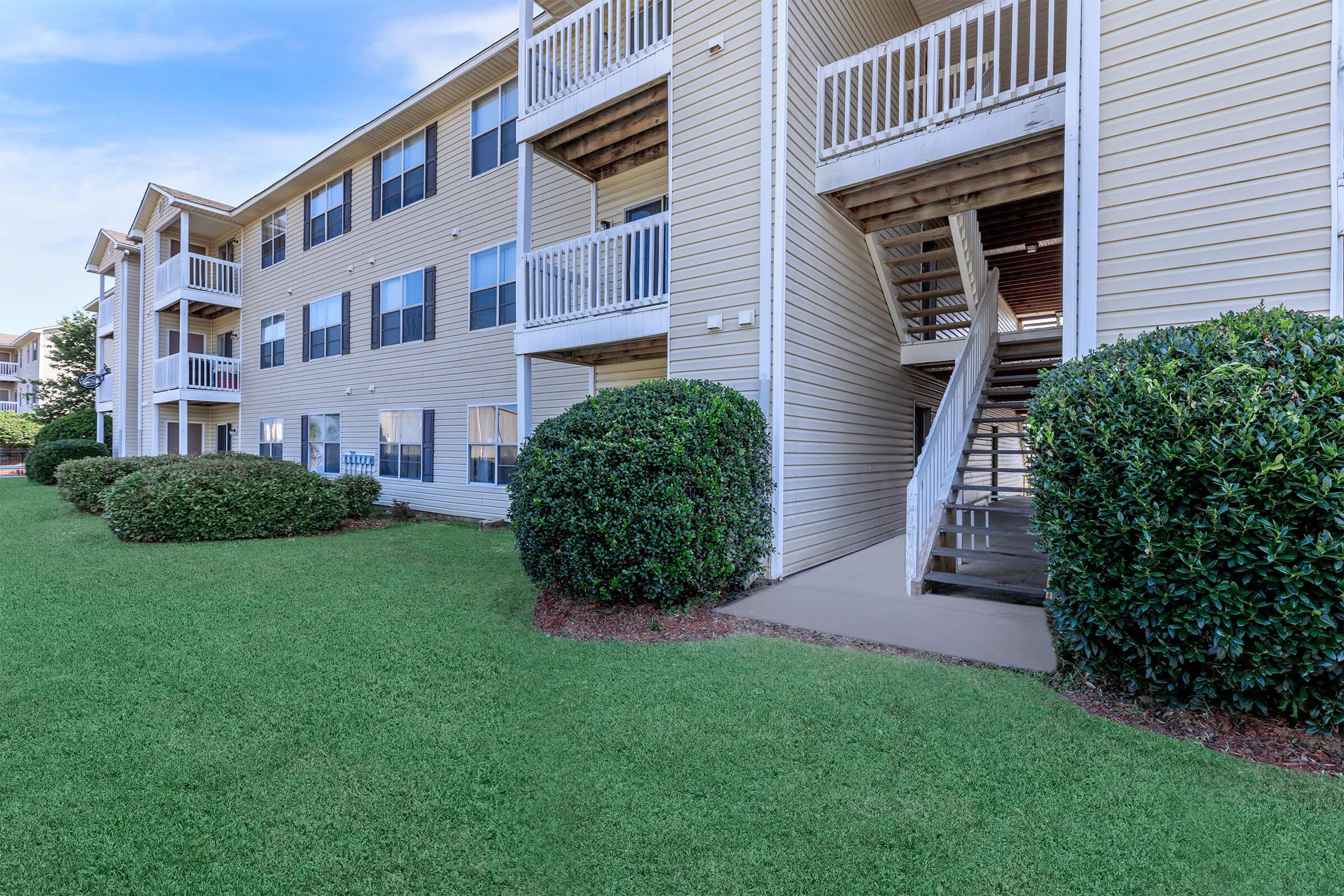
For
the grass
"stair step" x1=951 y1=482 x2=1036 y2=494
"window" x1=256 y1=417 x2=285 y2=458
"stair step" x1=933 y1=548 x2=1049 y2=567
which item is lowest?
the grass

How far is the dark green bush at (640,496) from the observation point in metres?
4.91

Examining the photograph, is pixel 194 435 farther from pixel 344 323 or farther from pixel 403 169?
pixel 403 169

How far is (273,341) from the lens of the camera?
53.0 feet

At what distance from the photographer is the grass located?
211 cm

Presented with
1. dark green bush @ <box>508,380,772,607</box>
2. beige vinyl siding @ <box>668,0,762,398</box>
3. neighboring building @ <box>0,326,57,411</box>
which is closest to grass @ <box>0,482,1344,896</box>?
dark green bush @ <box>508,380,772,607</box>

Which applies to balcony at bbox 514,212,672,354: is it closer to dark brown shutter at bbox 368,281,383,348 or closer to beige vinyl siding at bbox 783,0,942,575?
beige vinyl siding at bbox 783,0,942,575

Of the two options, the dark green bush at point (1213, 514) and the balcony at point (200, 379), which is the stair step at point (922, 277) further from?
the balcony at point (200, 379)

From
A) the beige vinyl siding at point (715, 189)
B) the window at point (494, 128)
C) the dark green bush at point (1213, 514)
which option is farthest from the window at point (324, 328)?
the dark green bush at point (1213, 514)

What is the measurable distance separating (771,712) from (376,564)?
564 centimetres

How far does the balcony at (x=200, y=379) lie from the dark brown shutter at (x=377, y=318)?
6.80 m

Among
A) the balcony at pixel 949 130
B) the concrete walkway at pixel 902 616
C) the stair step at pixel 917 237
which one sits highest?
the balcony at pixel 949 130

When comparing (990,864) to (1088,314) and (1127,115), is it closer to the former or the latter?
(1088,314)

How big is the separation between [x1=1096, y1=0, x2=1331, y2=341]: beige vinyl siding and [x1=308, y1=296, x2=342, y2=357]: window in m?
14.3

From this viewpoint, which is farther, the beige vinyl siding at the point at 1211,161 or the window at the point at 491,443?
the window at the point at 491,443
